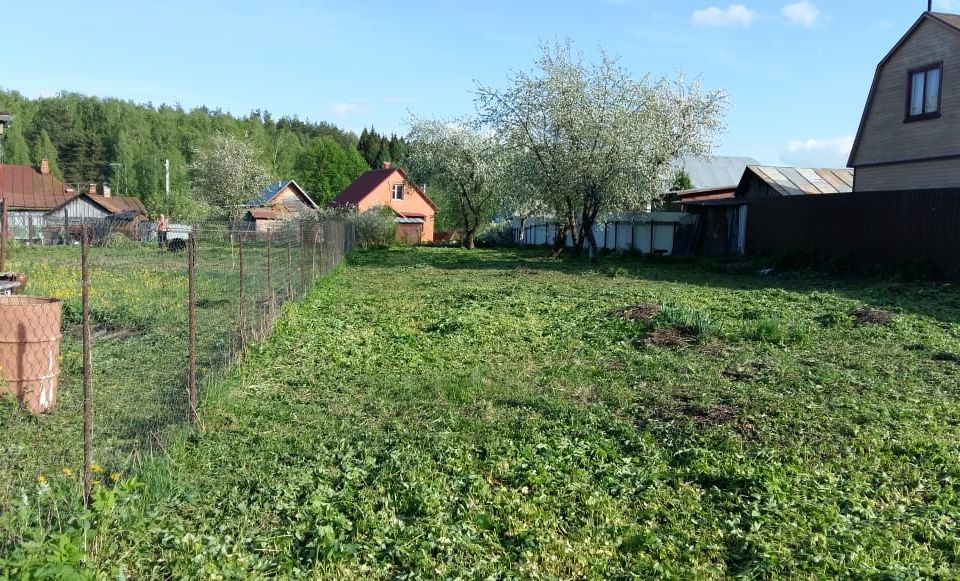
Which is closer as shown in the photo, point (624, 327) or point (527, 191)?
point (624, 327)

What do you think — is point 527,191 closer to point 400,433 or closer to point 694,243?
point 694,243

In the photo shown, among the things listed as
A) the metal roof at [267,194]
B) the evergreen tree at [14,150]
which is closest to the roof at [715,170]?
the metal roof at [267,194]

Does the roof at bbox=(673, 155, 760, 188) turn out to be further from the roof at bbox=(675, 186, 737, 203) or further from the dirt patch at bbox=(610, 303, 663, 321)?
the dirt patch at bbox=(610, 303, 663, 321)

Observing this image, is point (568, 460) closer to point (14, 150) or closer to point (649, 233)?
point (649, 233)

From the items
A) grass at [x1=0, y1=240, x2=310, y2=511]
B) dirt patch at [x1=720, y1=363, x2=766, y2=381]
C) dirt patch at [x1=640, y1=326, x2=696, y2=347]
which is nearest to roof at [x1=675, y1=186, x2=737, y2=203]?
dirt patch at [x1=640, y1=326, x2=696, y2=347]

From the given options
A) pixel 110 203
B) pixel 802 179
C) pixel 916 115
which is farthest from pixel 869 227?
pixel 110 203

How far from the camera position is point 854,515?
415 cm

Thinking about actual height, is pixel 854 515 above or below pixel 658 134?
below

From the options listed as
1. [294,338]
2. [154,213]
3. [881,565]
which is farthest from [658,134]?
[154,213]

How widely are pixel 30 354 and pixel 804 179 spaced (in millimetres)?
28444

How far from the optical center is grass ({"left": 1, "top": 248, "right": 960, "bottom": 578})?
3635 millimetres

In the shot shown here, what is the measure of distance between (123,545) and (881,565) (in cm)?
362

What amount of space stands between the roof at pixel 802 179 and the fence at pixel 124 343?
68.1 ft

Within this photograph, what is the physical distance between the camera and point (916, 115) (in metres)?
20.6
